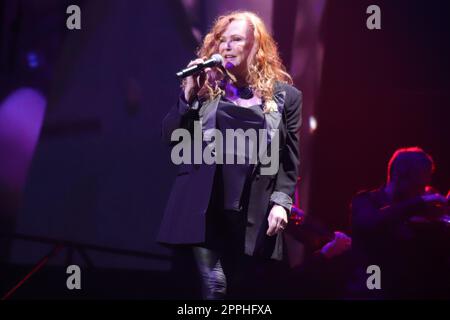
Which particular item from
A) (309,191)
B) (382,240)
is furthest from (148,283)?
(382,240)

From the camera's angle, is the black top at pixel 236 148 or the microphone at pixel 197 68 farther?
the black top at pixel 236 148

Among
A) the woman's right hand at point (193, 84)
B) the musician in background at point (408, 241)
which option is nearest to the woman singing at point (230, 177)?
the woman's right hand at point (193, 84)

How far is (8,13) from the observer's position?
3592 millimetres

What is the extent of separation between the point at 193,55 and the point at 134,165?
75 centimetres

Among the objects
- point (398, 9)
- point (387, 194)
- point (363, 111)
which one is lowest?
point (387, 194)

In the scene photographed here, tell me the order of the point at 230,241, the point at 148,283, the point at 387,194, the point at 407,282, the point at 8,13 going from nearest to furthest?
the point at 230,241, the point at 407,282, the point at 387,194, the point at 148,283, the point at 8,13

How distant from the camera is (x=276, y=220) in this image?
197 centimetres

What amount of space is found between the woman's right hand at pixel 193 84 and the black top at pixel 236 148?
130mm

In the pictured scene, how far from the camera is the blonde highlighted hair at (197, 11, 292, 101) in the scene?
2154 mm

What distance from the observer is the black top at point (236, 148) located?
1.99 meters

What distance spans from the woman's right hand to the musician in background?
4.62 ft

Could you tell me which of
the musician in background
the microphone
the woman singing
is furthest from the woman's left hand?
the musician in background

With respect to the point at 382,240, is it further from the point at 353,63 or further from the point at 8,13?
the point at 8,13

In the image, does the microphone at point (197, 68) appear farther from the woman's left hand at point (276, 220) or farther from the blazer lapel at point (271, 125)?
the woman's left hand at point (276, 220)
